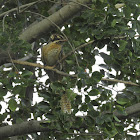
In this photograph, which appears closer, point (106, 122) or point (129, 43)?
point (106, 122)

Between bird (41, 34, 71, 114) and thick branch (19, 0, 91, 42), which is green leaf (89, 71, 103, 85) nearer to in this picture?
thick branch (19, 0, 91, 42)

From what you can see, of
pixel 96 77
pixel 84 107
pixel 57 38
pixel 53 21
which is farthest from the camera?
pixel 57 38

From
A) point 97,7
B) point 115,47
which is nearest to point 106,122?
point 115,47

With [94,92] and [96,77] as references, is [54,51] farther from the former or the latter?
[94,92]

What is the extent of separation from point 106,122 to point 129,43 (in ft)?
2.42

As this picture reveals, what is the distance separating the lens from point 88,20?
2543mm

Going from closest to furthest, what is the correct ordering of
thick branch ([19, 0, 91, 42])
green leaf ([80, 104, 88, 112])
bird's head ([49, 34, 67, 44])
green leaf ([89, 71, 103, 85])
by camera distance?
green leaf ([80, 104, 88, 112]) → green leaf ([89, 71, 103, 85]) → thick branch ([19, 0, 91, 42]) → bird's head ([49, 34, 67, 44])

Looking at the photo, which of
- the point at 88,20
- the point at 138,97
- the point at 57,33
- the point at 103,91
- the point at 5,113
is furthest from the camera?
the point at 57,33

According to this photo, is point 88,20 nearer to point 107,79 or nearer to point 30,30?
point 107,79

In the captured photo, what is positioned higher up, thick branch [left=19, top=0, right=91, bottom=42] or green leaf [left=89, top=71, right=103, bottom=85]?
thick branch [left=19, top=0, right=91, bottom=42]

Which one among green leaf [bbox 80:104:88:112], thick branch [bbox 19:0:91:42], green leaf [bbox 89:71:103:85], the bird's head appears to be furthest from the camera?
the bird's head

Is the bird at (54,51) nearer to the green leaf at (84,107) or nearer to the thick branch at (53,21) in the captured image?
the thick branch at (53,21)

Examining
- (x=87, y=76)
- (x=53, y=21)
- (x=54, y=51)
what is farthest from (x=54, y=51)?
(x=87, y=76)

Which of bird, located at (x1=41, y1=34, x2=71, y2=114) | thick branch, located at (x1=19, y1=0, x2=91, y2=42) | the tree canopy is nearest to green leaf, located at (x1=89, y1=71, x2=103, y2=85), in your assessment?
the tree canopy
